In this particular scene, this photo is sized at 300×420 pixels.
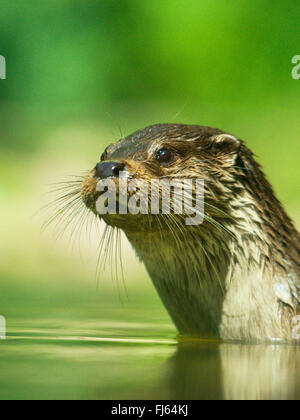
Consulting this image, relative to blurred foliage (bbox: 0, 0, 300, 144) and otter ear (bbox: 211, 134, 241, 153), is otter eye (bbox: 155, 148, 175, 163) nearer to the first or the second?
otter ear (bbox: 211, 134, 241, 153)

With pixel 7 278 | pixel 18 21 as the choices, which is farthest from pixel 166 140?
pixel 18 21

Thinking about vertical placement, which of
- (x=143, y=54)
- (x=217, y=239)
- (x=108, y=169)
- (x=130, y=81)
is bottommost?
(x=217, y=239)

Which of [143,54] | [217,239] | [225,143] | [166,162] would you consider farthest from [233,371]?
[143,54]

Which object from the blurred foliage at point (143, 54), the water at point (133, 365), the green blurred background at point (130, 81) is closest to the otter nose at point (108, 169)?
the water at point (133, 365)

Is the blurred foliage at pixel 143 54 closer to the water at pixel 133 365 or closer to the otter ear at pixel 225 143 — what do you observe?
the otter ear at pixel 225 143

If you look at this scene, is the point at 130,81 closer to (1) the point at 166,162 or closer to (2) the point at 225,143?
(2) the point at 225,143

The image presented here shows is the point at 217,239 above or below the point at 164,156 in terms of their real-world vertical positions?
below
